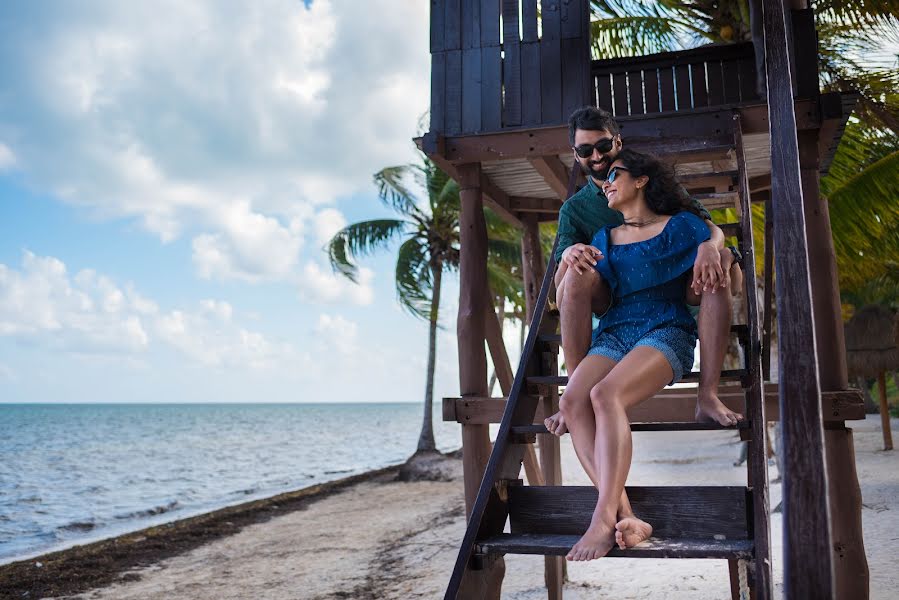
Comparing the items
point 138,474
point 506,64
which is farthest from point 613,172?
A: point 138,474

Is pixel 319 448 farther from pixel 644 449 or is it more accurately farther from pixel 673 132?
pixel 673 132

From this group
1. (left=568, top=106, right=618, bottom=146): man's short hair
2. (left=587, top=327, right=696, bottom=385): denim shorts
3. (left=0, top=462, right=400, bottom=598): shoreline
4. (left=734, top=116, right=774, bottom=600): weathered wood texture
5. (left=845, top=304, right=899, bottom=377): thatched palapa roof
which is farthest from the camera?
(left=845, top=304, right=899, bottom=377): thatched palapa roof

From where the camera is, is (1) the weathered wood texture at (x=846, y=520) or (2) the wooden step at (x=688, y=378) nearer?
(2) the wooden step at (x=688, y=378)

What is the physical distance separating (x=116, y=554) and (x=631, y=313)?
1066 centimetres

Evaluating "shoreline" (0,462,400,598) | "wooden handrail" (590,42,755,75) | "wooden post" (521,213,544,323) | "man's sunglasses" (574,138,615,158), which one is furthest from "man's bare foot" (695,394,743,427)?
"shoreline" (0,462,400,598)

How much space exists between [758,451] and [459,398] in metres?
2.83

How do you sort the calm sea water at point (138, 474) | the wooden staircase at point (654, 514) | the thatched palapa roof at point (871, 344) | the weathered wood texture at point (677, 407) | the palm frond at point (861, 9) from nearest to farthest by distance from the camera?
the wooden staircase at point (654, 514) → the weathered wood texture at point (677, 407) → the palm frond at point (861, 9) → the thatched palapa roof at point (871, 344) → the calm sea water at point (138, 474)

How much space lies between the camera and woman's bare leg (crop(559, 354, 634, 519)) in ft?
10.6

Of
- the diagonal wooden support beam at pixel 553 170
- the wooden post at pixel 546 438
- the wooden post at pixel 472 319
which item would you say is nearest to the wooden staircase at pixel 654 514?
the wooden post at pixel 546 438

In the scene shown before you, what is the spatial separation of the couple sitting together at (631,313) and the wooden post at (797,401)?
884 mm

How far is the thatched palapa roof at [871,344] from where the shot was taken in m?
15.4

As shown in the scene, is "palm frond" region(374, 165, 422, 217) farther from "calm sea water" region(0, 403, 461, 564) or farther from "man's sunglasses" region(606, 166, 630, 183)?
"man's sunglasses" region(606, 166, 630, 183)

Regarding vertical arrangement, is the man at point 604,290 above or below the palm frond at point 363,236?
below

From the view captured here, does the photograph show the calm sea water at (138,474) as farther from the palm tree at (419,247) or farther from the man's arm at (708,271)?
the man's arm at (708,271)
